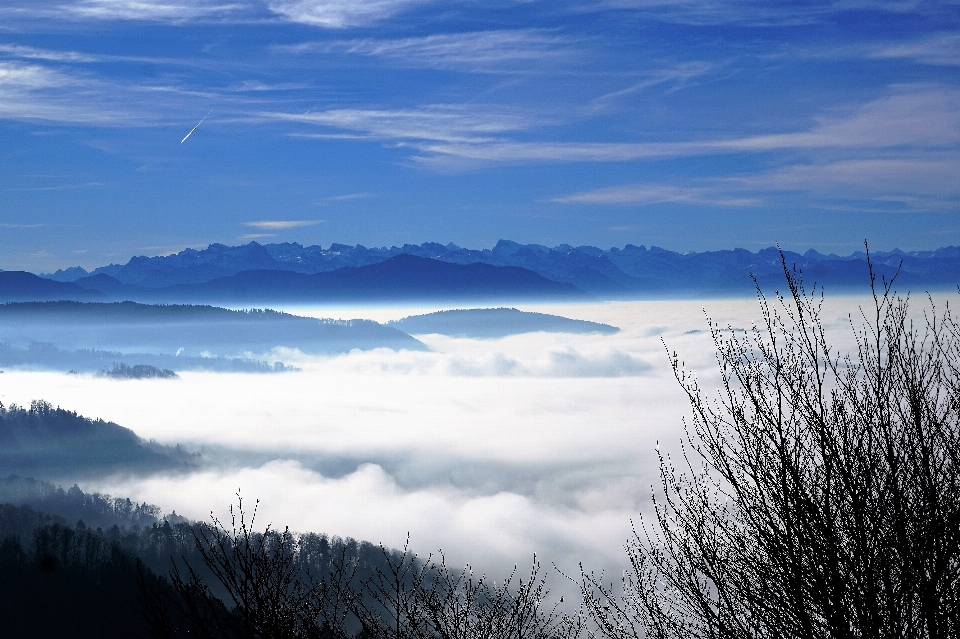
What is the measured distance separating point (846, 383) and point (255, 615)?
9470mm

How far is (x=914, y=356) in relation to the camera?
11.4m

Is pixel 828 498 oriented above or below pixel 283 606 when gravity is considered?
above

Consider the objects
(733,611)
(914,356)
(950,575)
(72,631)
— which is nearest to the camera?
(950,575)

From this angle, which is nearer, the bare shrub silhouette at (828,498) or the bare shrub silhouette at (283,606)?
the bare shrub silhouette at (828,498)

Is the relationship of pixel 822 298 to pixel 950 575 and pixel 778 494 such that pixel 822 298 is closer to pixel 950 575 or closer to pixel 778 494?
pixel 778 494

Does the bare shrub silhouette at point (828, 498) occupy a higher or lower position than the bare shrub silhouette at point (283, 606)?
higher

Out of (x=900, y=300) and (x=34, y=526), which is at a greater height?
(x=900, y=300)

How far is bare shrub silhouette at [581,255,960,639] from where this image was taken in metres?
9.59

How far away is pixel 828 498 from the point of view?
9.97m

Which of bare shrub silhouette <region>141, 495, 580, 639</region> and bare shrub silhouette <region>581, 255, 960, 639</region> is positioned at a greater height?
bare shrub silhouette <region>581, 255, 960, 639</region>

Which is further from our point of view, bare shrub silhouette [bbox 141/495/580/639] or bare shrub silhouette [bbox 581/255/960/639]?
bare shrub silhouette [bbox 141/495/580/639]

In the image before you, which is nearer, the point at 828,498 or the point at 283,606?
the point at 828,498

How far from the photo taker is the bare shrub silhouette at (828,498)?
9.59m

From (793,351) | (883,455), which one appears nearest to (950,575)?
(883,455)
